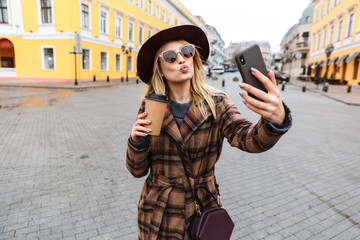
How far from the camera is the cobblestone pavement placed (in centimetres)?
297

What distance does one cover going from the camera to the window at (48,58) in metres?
22.3

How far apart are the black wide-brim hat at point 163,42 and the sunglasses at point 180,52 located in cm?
9

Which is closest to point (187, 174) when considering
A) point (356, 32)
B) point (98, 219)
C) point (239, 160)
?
point (98, 219)

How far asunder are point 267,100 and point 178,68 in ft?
2.08

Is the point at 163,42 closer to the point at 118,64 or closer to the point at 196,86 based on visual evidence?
the point at 196,86

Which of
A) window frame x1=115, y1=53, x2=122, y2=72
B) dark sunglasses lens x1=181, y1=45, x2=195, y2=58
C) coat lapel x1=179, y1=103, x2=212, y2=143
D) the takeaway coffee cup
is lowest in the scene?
coat lapel x1=179, y1=103, x2=212, y2=143

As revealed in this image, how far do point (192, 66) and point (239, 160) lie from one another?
4.09m

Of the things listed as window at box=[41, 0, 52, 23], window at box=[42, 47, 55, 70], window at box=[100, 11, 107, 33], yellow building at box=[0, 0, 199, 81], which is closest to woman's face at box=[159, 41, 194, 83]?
yellow building at box=[0, 0, 199, 81]

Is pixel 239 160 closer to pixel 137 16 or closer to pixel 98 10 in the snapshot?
pixel 98 10

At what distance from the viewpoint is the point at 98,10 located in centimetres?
2516

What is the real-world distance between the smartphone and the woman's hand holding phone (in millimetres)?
33

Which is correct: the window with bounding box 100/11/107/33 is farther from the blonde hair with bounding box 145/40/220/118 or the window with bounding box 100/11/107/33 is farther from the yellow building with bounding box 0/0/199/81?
the blonde hair with bounding box 145/40/220/118

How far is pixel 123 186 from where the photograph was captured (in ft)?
12.9

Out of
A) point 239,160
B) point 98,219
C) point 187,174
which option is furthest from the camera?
point 239,160
